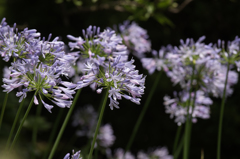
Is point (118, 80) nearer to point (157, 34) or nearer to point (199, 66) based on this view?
point (199, 66)

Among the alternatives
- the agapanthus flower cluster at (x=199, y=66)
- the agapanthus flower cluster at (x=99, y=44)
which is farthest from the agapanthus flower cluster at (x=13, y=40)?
the agapanthus flower cluster at (x=199, y=66)

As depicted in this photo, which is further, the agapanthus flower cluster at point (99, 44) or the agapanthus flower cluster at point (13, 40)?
the agapanthus flower cluster at point (99, 44)

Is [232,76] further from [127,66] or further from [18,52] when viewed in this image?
[18,52]

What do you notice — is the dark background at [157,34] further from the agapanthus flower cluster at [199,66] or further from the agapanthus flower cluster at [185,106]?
the agapanthus flower cluster at [199,66]

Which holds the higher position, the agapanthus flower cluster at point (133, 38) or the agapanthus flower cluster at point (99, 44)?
the agapanthus flower cluster at point (133, 38)

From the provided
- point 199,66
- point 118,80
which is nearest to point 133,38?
point 199,66

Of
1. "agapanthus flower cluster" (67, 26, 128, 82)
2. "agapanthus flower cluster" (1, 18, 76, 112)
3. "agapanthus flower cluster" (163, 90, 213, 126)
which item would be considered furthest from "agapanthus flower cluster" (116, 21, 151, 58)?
"agapanthus flower cluster" (1, 18, 76, 112)

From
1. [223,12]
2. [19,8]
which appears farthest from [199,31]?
[19,8]
